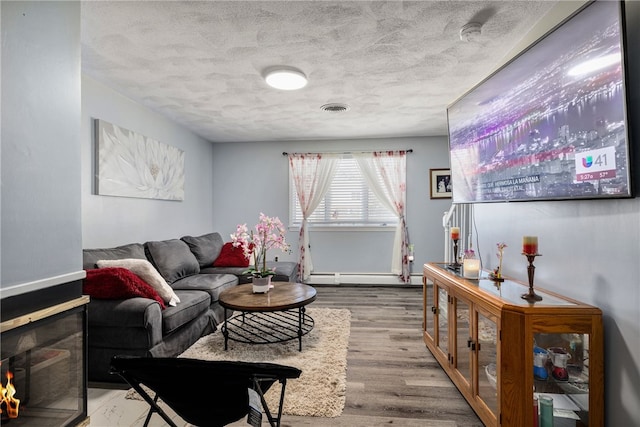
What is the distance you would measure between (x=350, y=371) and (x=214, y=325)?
5.10 ft

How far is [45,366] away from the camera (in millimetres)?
1491

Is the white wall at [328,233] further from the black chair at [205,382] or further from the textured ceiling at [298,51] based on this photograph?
the black chair at [205,382]

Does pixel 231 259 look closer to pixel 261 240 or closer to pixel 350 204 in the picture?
pixel 261 240

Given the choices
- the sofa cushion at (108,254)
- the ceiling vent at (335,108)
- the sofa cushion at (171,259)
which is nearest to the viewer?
the sofa cushion at (108,254)

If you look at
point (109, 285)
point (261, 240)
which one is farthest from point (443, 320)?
point (109, 285)

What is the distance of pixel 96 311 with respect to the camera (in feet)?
7.55

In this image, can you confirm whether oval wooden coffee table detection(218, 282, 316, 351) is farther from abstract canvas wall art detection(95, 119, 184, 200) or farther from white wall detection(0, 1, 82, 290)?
abstract canvas wall art detection(95, 119, 184, 200)

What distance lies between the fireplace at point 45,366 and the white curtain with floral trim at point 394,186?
437 cm

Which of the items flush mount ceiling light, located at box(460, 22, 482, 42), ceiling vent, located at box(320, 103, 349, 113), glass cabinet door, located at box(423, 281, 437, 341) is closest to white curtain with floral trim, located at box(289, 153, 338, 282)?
ceiling vent, located at box(320, 103, 349, 113)

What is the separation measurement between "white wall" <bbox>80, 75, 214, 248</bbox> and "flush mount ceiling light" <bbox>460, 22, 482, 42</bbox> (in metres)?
2.91

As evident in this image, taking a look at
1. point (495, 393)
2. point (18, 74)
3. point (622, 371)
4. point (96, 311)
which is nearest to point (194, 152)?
point (96, 311)

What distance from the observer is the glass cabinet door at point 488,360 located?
1670 mm

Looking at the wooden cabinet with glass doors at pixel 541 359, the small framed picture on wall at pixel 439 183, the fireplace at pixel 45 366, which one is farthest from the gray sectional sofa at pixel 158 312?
the small framed picture on wall at pixel 439 183

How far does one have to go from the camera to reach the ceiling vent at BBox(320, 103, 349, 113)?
375cm
